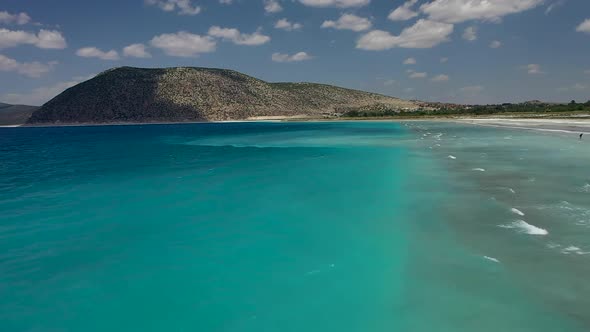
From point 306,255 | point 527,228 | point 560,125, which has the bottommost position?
point 306,255

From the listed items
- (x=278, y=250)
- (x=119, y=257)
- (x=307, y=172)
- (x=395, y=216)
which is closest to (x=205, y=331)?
(x=278, y=250)

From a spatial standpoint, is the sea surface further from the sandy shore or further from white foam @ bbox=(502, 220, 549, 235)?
the sandy shore

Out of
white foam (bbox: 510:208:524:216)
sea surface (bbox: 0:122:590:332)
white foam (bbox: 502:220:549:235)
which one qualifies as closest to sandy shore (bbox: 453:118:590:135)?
sea surface (bbox: 0:122:590:332)

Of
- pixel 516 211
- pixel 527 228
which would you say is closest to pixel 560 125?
pixel 516 211

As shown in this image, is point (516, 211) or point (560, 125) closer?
point (516, 211)

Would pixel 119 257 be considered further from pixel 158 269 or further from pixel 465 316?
pixel 465 316

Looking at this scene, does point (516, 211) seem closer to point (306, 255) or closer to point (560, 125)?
point (306, 255)

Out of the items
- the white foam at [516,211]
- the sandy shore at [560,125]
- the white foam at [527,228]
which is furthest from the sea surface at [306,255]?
the sandy shore at [560,125]
